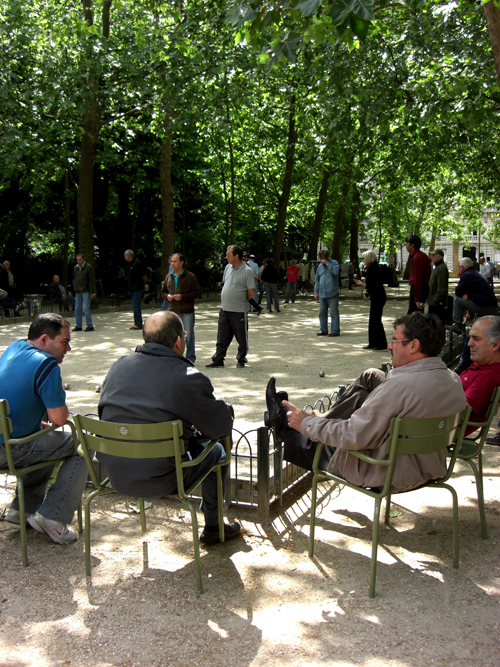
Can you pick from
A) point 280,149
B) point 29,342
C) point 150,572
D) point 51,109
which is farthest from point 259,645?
point 280,149

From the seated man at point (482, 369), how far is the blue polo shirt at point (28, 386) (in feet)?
9.02

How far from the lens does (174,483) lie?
3.66 m

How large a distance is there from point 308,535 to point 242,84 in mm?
14651

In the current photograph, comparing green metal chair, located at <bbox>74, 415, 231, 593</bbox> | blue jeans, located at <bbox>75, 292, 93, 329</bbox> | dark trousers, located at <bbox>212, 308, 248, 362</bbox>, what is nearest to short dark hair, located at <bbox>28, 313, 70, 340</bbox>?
green metal chair, located at <bbox>74, 415, 231, 593</bbox>

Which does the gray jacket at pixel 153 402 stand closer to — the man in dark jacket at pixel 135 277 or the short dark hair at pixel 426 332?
the short dark hair at pixel 426 332

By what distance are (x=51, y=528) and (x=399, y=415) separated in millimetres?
2226

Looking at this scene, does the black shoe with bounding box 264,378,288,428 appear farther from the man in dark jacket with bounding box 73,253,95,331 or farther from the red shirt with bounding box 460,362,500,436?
the man in dark jacket with bounding box 73,253,95,331

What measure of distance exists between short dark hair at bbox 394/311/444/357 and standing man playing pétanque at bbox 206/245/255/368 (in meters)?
Result: 6.13

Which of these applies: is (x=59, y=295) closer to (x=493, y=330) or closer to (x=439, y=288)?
(x=439, y=288)

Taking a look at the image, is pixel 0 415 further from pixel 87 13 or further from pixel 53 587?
pixel 87 13

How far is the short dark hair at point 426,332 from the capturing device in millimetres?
3783

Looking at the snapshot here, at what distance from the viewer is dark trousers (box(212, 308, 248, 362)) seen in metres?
9.99

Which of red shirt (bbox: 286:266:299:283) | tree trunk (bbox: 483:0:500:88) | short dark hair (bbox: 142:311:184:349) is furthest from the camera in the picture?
red shirt (bbox: 286:266:299:283)

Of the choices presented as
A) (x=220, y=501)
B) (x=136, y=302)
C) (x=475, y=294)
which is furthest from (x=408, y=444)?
(x=136, y=302)
